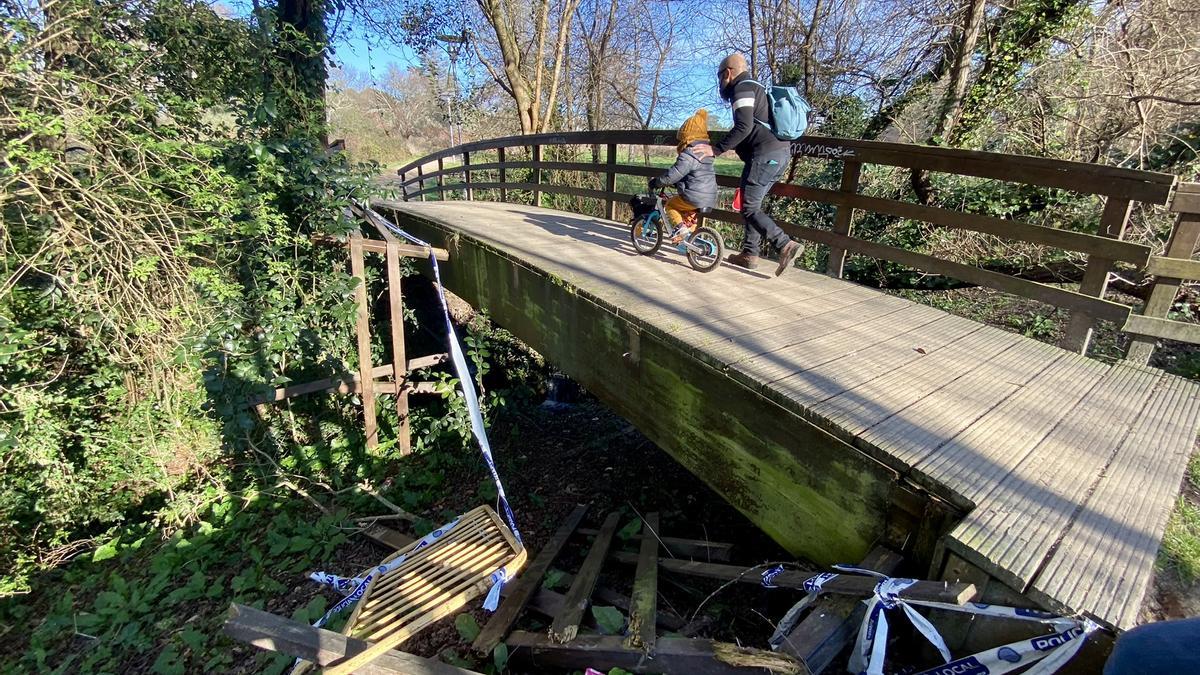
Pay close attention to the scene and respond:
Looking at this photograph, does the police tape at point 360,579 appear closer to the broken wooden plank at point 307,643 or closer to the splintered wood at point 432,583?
the splintered wood at point 432,583

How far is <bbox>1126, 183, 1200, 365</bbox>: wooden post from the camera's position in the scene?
3.00 meters

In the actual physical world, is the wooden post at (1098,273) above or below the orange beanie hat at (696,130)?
below

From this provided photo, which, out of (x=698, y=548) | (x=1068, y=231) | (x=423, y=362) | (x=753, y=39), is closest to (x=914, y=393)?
(x=698, y=548)

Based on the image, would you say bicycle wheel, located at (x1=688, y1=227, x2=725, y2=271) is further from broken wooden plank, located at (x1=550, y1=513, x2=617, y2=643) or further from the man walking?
broken wooden plank, located at (x1=550, y1=513, x2=617, y2=643)

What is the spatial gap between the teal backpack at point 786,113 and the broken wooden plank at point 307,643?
4191mm

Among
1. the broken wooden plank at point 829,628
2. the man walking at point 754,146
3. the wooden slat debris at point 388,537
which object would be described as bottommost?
the wooden slat debris at point 388,537

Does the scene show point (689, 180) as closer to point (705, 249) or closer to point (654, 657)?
point (705, 249)

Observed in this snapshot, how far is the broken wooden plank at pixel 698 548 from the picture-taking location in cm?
335

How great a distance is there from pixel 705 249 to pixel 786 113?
1.22 meters

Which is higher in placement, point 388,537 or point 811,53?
point 811,53

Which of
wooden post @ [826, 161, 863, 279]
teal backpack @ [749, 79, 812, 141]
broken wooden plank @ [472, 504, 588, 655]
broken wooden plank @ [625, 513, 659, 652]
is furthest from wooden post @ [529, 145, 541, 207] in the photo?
broken wooden plank @ [625, 513, 659, 652]

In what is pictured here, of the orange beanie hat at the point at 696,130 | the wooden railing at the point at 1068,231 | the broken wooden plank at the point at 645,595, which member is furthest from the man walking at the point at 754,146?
the broken wooden plank at the point at 645,595

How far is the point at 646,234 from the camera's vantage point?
522cm

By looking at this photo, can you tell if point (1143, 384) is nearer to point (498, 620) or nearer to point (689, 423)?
point (689, 423)
